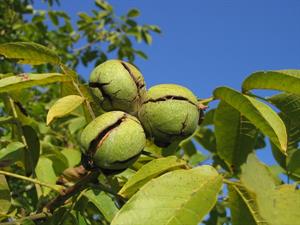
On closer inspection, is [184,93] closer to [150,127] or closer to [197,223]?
[150,127]

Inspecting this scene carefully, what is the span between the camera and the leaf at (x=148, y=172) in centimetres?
131

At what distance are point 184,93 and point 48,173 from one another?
1.01 m

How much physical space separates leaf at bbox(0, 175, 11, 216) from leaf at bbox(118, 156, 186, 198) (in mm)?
621

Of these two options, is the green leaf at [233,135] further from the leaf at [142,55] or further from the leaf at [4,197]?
the leaf at [142,55]

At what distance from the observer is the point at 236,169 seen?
1881mm

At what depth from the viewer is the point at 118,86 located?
4.93 feet

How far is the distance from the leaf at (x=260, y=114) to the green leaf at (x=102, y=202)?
0.57 meters

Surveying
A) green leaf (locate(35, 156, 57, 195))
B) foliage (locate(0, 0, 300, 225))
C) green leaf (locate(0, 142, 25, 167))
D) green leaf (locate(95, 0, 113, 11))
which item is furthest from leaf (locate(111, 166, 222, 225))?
green leaf (locate(95, 0, 113, 11))

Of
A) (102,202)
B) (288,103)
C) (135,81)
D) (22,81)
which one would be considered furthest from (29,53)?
(288,103)

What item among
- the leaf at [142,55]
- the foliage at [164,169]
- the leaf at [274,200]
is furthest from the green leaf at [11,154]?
the leaf at [142,55]

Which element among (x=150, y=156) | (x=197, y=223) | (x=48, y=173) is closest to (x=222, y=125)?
(x=150, y=156)

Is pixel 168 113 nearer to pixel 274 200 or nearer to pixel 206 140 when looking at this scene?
pixel 274 200

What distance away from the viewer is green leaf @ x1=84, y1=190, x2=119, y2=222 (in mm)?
1715

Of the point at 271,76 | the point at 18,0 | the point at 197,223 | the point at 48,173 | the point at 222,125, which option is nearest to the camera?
the point at 197,223
